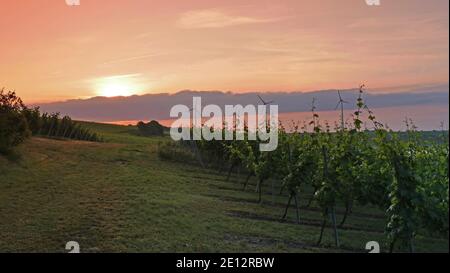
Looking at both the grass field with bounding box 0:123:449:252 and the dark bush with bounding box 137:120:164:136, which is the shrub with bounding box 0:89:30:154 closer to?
the grass field with bounding box 0:123:449:252

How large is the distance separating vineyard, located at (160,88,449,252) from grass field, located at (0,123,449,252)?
1.20 metres

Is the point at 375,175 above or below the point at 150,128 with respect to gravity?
below

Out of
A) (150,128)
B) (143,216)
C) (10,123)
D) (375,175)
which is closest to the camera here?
(143,216)

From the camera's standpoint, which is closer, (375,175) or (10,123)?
(375,175)

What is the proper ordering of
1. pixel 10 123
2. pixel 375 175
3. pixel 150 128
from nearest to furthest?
1. pixel 375 175
2. pixel 10 123
3. pixel 150 128

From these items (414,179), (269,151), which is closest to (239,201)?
(269,151)

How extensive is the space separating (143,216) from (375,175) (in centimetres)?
879

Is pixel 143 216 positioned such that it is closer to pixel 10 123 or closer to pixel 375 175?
pixel 375 175

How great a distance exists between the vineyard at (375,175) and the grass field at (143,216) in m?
1.20

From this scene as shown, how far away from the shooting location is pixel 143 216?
49.2 ft

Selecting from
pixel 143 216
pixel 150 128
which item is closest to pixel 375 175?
pixel 143 216

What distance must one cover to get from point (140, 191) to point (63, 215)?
5.62 m
